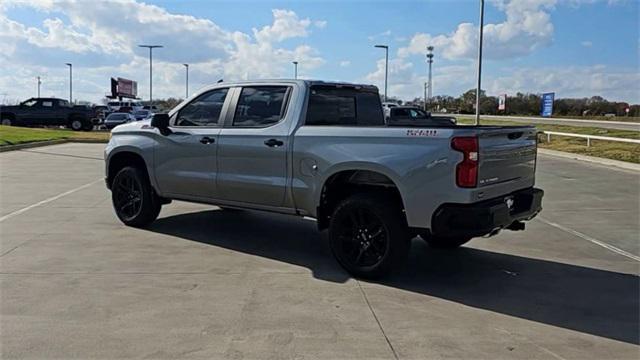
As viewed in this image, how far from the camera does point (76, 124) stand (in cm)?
3678

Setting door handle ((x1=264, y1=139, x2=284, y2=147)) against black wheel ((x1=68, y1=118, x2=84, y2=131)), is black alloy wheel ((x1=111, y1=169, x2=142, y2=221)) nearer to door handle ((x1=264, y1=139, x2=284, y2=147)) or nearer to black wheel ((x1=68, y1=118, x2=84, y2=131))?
door handle ((x1=264, y1=139, x2=284, y2=147))

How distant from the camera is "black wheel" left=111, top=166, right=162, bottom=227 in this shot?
788 centimetres

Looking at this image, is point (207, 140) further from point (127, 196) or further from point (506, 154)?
point (506, 154)

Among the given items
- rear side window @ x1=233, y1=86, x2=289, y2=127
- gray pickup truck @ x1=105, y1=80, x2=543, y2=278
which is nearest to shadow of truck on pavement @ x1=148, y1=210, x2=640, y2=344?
gray pickup truck @ x1=105, y1=80, x2=543, y2=278

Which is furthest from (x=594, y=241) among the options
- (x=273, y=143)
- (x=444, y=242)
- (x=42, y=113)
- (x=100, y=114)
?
(x=100, y=114)

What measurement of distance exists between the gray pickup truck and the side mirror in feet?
0.05

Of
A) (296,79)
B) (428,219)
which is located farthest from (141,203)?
(428,219)

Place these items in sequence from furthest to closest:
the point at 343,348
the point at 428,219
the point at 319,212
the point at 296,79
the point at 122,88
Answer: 1. the point at 122,88
2. the point at 296,79
3. the point at 319,212
4. the point at 428,219
5. the point at 343,348

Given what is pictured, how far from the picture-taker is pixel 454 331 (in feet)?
14.8

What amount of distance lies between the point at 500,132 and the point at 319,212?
1954 millimetres

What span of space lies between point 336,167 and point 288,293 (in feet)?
4.30

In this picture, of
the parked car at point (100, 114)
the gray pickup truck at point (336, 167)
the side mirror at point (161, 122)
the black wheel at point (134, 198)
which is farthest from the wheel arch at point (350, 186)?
the parked car at point (100, 114)

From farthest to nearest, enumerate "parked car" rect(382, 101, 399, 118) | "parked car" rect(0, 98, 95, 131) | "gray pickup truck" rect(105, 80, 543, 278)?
1. "parked car" rect(0, 98, 95, 131)
2. "parked car" rect(382, 101, 399, 118)
3. "gray pickup truck" rect(105, 80, 543, 278)

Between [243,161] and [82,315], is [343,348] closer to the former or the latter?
[82,315]
